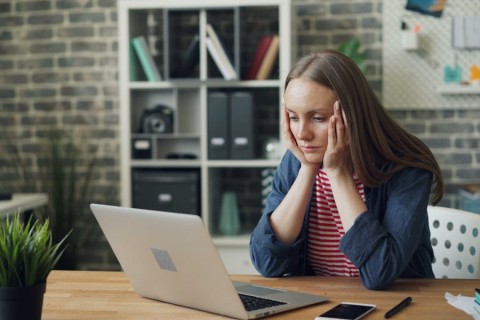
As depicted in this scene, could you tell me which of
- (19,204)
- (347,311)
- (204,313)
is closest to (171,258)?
(204,313)

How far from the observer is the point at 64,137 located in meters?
4.74

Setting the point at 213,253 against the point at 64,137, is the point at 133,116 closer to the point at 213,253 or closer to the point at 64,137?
the point at 64,137

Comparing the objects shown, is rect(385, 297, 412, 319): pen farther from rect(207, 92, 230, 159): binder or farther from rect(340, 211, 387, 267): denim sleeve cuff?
rect(207, 92, 230, 159): binder

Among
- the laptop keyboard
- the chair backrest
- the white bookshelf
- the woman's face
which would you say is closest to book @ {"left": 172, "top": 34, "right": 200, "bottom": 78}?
the white bookshelf

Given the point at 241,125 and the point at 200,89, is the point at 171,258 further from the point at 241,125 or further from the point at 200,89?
the point at 200,89

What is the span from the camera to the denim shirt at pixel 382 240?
1895 millimetres

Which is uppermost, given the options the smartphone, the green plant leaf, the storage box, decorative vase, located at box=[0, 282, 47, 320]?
the green plant leaf

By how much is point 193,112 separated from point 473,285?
2761mm

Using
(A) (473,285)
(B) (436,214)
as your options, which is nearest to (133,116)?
(B) (436,214)

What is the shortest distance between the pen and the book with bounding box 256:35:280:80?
101 inches

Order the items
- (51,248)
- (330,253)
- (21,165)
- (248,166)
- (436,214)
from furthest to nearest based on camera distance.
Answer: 1. (21,165)
2. (248,166)
3. (436,214)
4. (330,253)
5. (51,248)

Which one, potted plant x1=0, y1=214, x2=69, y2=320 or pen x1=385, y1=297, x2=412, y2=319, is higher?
potted plant x1=0, y1=214, x2=69, y2=320

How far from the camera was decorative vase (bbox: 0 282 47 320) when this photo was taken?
1507mm

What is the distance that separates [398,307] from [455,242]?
676 mm
